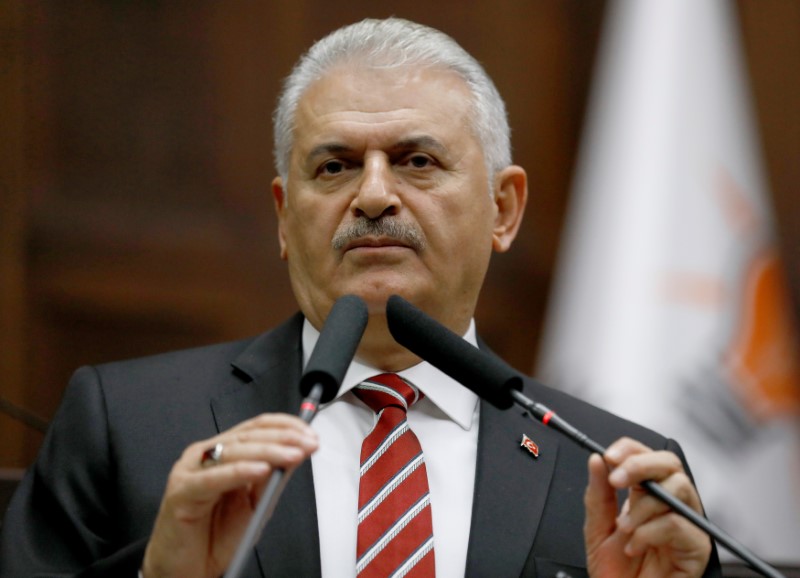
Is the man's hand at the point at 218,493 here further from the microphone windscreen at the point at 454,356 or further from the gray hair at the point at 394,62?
the gray hair at the point at 394,62

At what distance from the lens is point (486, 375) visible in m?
1.72

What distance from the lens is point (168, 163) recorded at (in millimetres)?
3811

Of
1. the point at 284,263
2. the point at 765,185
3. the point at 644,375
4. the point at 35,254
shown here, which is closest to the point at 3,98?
the point at 35,254

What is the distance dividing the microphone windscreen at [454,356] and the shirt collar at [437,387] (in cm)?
45

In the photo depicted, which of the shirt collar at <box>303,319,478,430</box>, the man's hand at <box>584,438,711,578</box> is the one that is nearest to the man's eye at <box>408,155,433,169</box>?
the shirt collar at <box>303,319,478,430</box>

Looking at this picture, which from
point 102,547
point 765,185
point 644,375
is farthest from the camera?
point 765,185

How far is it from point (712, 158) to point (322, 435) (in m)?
1.87

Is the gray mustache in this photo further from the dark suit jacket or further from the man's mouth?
the dark suit jacket

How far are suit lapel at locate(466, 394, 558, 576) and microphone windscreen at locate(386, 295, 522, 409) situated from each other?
47 centimetres

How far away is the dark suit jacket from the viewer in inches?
81.7

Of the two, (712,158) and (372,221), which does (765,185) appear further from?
(372,221)

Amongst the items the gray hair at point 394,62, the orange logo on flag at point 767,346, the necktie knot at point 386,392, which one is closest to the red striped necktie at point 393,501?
the necktie knot at point 386,392

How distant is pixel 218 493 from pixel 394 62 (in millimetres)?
1151

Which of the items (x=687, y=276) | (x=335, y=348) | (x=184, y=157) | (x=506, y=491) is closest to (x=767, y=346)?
(x=687, y=276)
